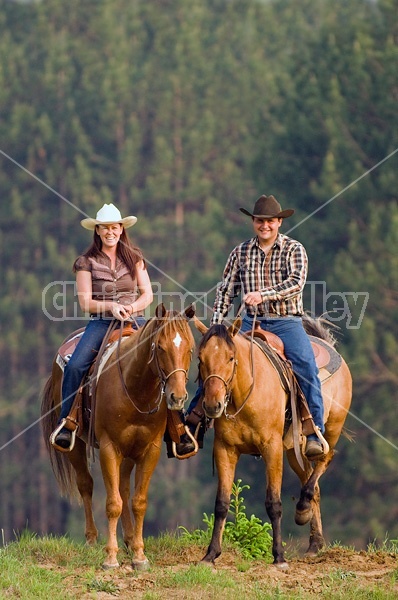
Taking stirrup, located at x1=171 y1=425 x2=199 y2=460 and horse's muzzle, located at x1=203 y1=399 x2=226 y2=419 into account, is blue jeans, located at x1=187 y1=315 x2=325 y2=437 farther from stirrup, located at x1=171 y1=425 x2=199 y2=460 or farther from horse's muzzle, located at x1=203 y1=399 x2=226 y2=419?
horse's muzzle, located at x1=203 y1=399 x2=226 y2=419

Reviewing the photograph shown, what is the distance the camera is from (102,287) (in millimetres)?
10969

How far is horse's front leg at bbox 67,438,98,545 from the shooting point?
1170 cm

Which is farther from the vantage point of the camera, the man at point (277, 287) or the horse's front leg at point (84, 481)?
the horse's front leg at point (84, 481)

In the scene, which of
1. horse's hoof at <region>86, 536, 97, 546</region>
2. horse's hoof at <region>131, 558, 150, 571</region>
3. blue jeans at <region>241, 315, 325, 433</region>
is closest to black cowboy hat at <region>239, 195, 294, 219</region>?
blue jeans at <region>241, 315, 325, 433</region>

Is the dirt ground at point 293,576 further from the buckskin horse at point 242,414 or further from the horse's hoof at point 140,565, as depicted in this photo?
the buckskin horse at point 242,414

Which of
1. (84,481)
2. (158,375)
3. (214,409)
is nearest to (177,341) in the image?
(158,375)

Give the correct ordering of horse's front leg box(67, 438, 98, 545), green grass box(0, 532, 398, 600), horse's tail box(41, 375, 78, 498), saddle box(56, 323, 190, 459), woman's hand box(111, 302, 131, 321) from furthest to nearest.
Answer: horse's tail box(41, 375, 78, 498) → horse's front leg box(67, 438, 98, 545) → woman's hand box(111, 302, 131, 321) → saddle box(56, 323, 190, 459) → green grass box(0, 532, 398, 600)

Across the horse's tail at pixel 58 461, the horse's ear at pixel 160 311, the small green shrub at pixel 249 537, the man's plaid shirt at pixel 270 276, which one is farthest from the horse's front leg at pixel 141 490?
the horse's tail at pixel 58 461

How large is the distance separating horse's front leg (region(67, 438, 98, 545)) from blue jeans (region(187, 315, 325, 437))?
7.08 ft

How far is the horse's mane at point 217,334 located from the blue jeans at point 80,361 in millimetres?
1377

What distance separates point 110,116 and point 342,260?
1763 centimetres

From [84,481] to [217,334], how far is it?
295cm

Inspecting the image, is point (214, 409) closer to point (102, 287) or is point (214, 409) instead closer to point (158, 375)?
point (158, 375)

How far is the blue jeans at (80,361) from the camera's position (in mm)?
10883
